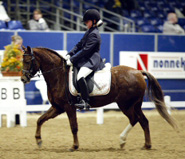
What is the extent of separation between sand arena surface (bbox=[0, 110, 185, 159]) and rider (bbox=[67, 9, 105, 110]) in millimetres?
878

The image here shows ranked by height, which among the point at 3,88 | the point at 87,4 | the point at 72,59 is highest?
the point at 87,4

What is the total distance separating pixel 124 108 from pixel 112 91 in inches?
13.7

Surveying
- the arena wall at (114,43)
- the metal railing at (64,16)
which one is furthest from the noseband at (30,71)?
the metal railing at (64,16)

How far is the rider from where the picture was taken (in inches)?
261

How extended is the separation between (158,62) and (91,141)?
5436 millimetres

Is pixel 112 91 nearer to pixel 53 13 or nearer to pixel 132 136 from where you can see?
pixel 132 136

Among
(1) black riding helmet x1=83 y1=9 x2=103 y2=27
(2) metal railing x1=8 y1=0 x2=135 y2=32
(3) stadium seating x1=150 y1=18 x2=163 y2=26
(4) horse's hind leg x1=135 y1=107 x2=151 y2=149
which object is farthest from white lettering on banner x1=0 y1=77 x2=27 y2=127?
(3) stadium seating x1=150 y1=18 x2=163 y2=26

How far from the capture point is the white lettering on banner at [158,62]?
12297 mm

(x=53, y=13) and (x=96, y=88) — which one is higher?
(x=53, y=13)

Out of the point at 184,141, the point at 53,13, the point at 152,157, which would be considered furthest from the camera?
the point at 53,13

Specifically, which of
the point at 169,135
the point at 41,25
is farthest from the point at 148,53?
the point at 169,135

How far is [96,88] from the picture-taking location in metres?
6.84

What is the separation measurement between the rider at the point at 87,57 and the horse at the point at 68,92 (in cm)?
20

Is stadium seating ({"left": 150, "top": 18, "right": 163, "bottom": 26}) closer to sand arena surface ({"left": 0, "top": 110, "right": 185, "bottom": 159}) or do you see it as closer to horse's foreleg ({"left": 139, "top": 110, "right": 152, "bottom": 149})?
sand arena surface ({"left": 0, "top": 110, "right": 185, "bottom": 159})
